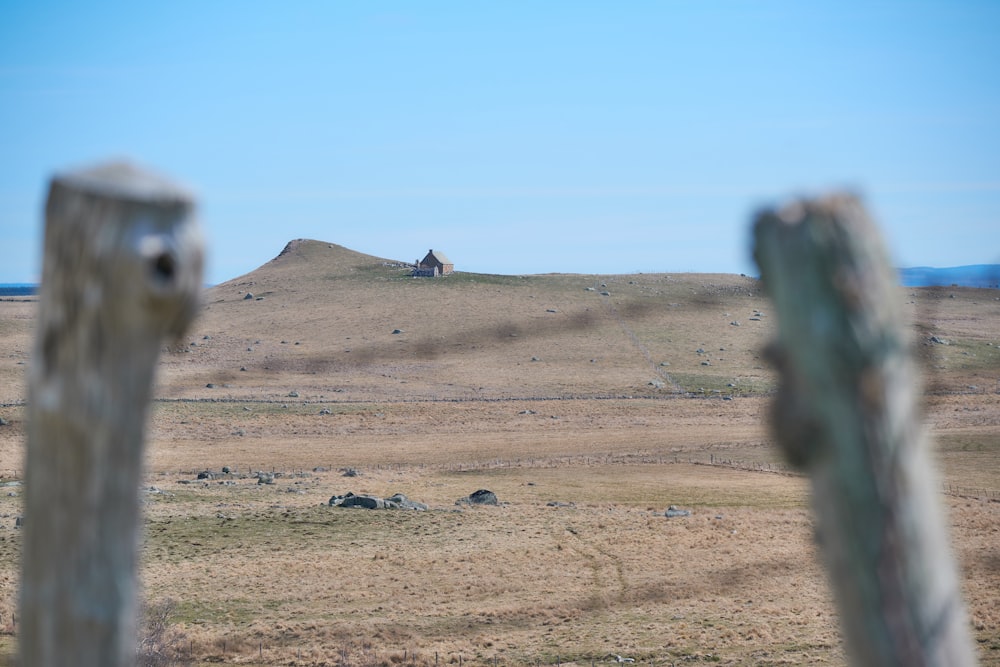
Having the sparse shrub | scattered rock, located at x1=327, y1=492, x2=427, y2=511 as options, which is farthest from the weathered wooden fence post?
scattered rock, located at x1=327, y1=492, x2=427, y2=511

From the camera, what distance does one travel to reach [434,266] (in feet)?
440

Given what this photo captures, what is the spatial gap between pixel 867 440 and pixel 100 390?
1.18 metres

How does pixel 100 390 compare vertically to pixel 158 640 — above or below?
above

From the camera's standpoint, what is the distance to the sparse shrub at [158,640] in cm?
1941

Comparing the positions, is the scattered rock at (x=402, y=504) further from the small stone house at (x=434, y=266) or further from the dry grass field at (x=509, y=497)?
the small stone house at (x=434, y=266)

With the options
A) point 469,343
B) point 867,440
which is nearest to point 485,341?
point 469,343

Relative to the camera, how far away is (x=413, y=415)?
227 ft

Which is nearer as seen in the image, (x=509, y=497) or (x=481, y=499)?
(x=481, y=499)

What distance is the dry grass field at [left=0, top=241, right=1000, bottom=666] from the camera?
79.7 feet

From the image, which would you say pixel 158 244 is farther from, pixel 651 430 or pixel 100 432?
pixel 651 430

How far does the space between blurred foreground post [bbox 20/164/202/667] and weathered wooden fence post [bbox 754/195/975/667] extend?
98 centimetres

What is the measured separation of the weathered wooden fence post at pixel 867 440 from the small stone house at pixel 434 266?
131 metres

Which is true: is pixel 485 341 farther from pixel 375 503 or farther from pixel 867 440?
pixel 867 440

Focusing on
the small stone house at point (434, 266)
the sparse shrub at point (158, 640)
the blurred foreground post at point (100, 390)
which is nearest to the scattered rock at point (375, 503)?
the sparse shrub at point (158, 640)
